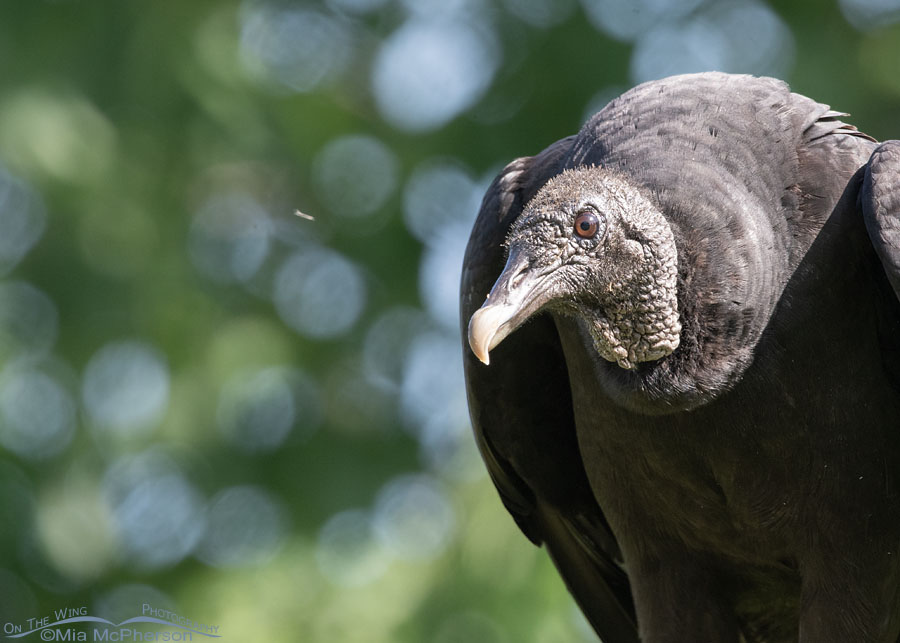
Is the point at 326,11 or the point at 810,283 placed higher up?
the point at 326,11

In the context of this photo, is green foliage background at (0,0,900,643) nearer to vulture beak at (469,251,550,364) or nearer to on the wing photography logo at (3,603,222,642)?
on the wing photography logo at (3,603,222,642)

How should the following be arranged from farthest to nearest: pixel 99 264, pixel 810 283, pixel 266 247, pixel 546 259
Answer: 1. pixel 266 247
2. pixel 99 264
3. pixel 810 283
4. pixel 546 259

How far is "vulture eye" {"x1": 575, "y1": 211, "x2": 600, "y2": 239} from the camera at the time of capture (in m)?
2.94

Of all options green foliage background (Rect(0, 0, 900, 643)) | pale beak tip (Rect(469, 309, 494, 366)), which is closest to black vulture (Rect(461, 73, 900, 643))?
pale beak tip (Rect(469, 309, 494, 366))

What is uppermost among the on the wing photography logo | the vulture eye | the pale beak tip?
the vulture eye

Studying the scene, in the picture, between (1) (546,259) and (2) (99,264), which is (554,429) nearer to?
(1) (546,259)

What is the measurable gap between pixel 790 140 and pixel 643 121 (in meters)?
0.40

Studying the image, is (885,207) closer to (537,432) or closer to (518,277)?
(518,277)

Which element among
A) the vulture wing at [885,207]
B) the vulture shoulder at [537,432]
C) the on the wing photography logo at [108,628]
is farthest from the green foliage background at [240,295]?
the vulture wing at [885,207]

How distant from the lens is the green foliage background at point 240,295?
23.0ft

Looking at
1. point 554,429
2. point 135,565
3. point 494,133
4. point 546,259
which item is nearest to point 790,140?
point 546,259

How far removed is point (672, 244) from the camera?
9.93 ft

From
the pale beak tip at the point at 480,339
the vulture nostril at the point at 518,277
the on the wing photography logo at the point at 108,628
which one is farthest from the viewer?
the on the wing photography logo at the point at 108,628

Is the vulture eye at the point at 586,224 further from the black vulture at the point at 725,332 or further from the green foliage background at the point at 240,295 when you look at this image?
the green foliage background at the point at 240,295
